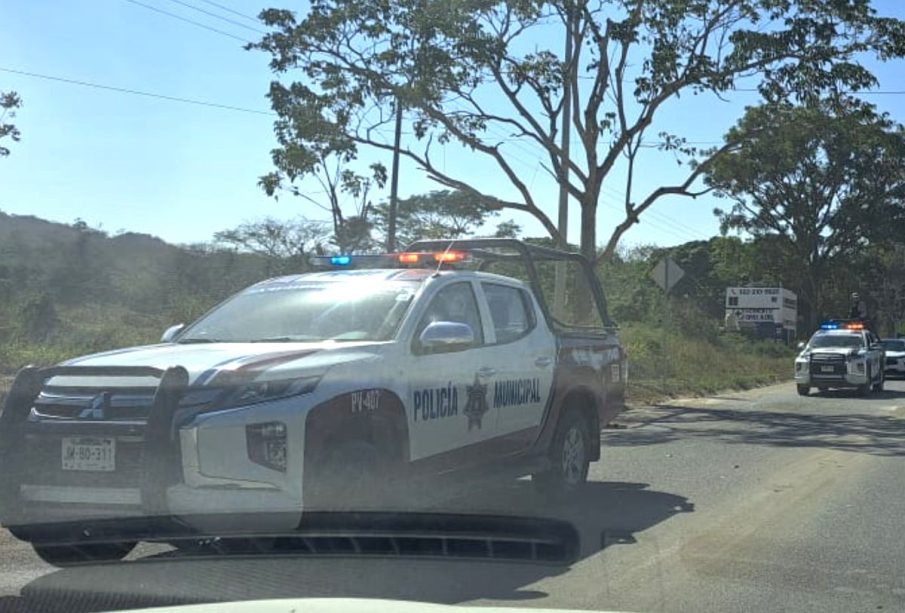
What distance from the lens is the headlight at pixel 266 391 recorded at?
530 centimetres

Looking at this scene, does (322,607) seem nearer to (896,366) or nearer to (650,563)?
(650,563)

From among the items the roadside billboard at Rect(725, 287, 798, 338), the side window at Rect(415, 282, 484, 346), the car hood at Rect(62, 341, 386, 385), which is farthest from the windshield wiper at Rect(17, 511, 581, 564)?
the roadside billboard at Rect(725, 287, 798, 338)

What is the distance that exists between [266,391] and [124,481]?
90 cm

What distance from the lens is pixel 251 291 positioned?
752cm

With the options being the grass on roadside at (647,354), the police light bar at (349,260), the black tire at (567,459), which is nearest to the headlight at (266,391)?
the police light bar at (349,260)

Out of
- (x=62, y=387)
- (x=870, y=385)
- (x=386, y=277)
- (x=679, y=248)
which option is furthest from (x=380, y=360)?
(x=679, y=248)

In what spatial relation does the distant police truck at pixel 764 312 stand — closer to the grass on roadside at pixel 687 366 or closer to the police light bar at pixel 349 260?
the grass on roadside at pixel 687 366

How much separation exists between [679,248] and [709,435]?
2321 inches

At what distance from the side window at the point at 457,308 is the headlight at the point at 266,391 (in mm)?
1501

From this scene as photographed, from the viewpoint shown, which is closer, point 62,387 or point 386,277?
point 62,387

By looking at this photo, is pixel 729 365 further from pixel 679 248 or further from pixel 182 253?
pixel 679 248

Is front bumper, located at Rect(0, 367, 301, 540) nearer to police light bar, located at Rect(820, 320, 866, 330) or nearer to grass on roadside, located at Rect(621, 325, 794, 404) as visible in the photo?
grass on roadside, located at Rect(621, 325, 794, 404)

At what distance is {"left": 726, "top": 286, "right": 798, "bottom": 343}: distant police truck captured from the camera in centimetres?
5288

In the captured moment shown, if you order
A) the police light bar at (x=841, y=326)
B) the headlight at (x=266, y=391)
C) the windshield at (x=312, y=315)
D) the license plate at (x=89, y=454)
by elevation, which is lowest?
the license plate at (x=89, y=454)
